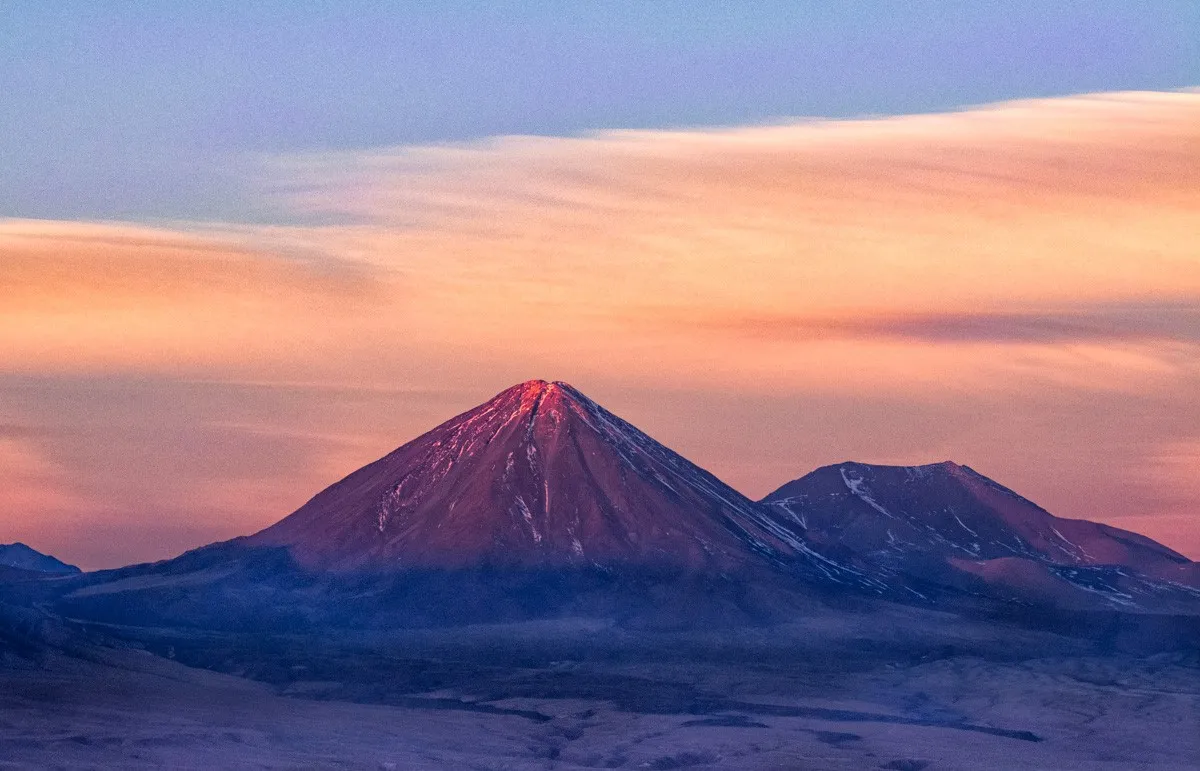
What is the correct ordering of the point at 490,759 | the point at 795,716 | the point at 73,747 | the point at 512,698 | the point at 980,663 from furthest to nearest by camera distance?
1. the point at 980,663
2. the point at 512,698
3. the point at 795,716
4. the point at 490,759
5. the point at 73,747

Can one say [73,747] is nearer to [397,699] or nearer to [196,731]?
[196,731]

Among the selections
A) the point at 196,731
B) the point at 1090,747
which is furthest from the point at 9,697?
the point at 1090,747

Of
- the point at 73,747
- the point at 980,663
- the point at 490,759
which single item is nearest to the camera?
the point at 73,747

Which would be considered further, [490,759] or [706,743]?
[706,743]

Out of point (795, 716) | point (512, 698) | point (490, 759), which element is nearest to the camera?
point (490, 759)

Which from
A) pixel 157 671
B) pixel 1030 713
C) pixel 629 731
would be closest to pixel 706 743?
pixel 629 731

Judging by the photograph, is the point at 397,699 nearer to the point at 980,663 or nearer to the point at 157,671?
the point at 157,671

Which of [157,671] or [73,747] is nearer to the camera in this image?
[73,747]
